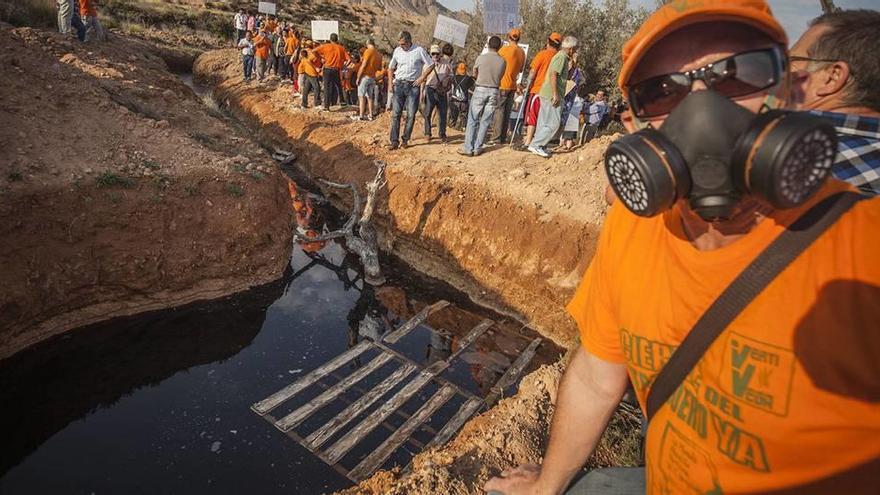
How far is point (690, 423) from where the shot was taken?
1228 mm

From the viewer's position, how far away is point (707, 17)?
113 centimetres

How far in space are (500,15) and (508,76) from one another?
2064 millimetres

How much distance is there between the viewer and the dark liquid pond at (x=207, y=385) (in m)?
4.73

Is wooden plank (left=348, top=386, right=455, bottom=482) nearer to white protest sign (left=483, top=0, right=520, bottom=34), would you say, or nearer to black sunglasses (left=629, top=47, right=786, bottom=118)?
black sunglasses (left=629, top=47, right=786, bottom=118)

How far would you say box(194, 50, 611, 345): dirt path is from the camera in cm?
779

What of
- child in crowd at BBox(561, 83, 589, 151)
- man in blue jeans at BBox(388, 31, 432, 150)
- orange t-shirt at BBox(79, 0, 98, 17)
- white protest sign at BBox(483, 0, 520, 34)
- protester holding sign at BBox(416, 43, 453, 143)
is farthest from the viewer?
orange t-shirt at BBox(79, 0, 98, 17)

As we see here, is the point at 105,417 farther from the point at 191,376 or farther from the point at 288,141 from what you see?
the point at 288,141

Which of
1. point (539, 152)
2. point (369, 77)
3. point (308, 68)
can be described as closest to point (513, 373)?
point (539, 152)

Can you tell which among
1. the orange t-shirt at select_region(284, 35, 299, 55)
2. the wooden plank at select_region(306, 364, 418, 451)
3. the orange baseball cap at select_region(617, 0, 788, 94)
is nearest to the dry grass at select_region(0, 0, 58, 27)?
the orange t-shirt at select_region(284, 35, 299, 55)

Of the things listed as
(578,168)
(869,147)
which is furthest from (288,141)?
(869,147)

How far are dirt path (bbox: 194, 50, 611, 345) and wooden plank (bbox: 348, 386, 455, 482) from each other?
8.87 ft

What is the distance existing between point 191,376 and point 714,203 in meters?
6.49

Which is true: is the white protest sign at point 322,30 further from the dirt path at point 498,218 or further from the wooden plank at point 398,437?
the wooden plank at point 398,437

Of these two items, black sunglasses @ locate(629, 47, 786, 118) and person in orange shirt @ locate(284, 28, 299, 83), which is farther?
person in orange shirt @ locate(284, 28, 299, 83)
